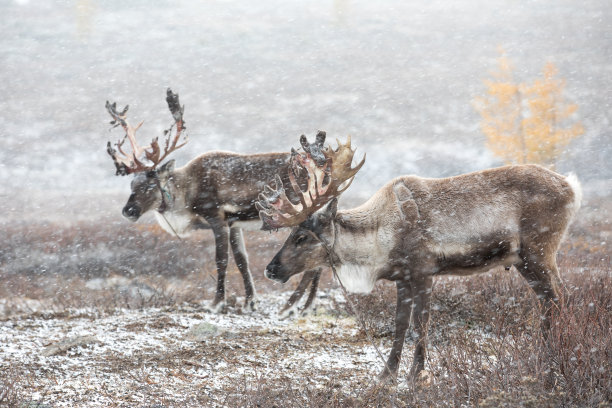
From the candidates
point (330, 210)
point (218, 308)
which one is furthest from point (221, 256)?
point (330, 210)

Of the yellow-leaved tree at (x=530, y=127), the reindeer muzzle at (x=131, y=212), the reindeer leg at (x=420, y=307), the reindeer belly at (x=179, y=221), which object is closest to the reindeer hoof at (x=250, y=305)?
the reindeer belly at (x=179, y=221)

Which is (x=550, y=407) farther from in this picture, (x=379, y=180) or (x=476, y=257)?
(x=379, y=180)

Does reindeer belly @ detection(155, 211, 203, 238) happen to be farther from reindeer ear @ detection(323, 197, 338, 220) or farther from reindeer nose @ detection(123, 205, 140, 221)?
reindeer ear @ detection(323, 197, 338, 220)

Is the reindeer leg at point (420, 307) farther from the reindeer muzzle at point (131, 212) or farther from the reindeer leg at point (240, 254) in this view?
the reindeer muzzle at point (131, 212)

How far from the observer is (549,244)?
4707mm

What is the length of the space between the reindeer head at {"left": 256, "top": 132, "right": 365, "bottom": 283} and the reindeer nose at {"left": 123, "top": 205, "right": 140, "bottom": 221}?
3610 millimetres

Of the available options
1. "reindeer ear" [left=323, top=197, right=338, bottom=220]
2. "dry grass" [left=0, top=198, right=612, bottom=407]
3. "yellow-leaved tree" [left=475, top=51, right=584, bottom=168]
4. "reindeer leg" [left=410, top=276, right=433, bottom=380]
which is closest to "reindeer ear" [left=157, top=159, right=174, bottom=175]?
"dry grass" [left=0, top=198, right=612, bottom=407]

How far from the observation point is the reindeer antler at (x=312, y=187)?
4660 mm

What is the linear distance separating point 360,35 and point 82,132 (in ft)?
136

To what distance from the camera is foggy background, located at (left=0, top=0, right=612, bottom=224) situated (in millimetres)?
37156

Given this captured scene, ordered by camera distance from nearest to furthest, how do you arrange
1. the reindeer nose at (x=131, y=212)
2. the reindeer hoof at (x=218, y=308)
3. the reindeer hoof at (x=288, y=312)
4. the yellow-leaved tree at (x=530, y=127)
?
the reindeer hoof at (x=288, y=312)
the reindeer hoof at (x=218, y=308)
the reindeer nose at (x=131, y=212)
the yellow-leaved tree at (x=530, y=127)

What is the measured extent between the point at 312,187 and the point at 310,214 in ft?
0.78

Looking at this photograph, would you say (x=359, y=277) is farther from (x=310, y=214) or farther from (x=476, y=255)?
(x=476, y=255)

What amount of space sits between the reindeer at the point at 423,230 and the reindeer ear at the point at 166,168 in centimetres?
359
